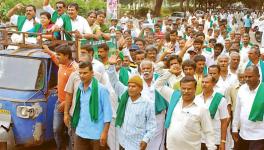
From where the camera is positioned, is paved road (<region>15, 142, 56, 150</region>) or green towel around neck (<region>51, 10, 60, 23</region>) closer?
paved road (<region>15, 142, 56, 150</region>)

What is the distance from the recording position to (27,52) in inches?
320

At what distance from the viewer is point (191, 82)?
17.7 ft

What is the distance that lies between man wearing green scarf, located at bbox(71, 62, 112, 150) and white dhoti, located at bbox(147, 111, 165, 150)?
91 centimetres

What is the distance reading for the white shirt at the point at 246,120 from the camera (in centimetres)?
623

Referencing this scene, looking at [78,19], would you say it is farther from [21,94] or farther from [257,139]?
[257,139]

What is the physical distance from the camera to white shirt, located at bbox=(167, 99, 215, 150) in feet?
17.7

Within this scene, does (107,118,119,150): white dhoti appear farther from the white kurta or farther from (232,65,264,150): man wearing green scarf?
(232,65,264,150): man wearing green scarf

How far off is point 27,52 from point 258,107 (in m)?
3.86

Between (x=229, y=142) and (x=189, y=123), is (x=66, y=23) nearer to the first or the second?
(x=229, y=142)

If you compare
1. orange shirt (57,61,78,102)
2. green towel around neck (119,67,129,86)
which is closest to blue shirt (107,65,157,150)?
orange shirt (57,61,78,102)

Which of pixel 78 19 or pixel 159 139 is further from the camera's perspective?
pixel 78 19

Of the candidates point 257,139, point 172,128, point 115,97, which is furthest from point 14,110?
point 257,139

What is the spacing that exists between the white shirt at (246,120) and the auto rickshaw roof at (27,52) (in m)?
3.13

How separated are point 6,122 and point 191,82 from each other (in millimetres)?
3311
